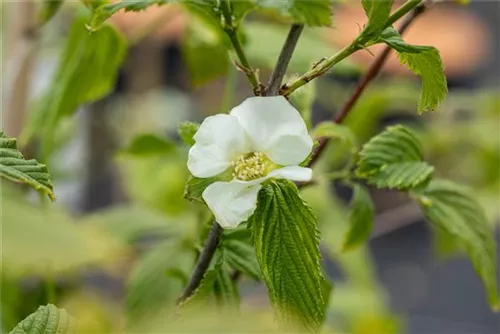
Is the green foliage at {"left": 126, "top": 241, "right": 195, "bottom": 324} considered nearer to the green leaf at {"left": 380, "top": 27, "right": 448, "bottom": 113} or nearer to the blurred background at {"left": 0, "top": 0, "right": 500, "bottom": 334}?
the blurred background at {"left": 0, "top": 0, "right": 500, "bottom": 334}

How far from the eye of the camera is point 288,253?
0.20m

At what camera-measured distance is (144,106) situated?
108cm

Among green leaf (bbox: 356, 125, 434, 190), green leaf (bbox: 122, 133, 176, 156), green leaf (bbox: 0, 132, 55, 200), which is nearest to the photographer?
green leaf (bbox: 0, 132, 55, 200)

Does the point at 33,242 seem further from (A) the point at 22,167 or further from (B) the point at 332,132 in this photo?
(B) the point at 332,132

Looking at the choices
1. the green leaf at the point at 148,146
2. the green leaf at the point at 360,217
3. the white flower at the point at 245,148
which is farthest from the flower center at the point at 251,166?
the green leaf at the point at 148,146

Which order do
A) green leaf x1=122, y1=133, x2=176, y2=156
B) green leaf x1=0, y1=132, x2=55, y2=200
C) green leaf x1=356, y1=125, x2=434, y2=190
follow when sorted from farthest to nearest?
green leaf x1=122, y1=133, x2=176, y2=156
green leaf x1=356, y1=125, x2=434, y2=190
green leaf x1=0, y1=132, x2=55, y2=200

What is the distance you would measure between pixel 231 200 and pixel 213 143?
2 cm

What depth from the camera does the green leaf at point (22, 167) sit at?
0.59ft

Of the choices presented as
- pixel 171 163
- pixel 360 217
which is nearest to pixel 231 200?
pixel 360 217

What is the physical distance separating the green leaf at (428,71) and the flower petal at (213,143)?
0.05m

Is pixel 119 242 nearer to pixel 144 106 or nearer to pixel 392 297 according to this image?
pixel 144 106

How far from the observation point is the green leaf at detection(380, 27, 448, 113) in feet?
0.66

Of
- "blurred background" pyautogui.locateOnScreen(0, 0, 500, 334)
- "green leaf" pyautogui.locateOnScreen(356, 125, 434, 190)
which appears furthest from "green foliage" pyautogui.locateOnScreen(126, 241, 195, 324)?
"green leaf" pyautogui.locateOnScreen(356, 125, 434, 190)

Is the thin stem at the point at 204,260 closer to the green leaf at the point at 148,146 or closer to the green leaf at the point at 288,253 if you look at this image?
the green leaf at the point at 288,253
